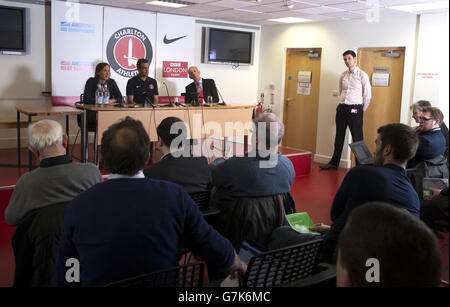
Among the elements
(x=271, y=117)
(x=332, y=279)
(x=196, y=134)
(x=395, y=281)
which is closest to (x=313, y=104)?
(x=196, y=134)

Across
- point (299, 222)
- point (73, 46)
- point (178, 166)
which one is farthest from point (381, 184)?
point (73, 46)

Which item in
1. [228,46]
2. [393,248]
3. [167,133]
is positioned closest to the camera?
[393,248]

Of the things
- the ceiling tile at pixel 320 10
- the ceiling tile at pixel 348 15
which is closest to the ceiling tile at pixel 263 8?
the ceiling tile at pixel 320 10

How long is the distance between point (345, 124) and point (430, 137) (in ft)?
10.3

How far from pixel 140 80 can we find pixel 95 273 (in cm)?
515

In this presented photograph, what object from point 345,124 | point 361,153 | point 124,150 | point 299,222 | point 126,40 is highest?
point 126,40

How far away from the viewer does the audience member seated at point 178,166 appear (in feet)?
8.73

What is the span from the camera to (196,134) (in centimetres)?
621

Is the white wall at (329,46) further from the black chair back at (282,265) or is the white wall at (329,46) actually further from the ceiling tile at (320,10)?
the black chair back at (282,265)

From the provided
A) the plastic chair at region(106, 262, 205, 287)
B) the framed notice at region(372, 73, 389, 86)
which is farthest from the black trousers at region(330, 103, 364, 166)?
the plastic chair at region(106, 262, 205, 287)

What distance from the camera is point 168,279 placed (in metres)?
1.49

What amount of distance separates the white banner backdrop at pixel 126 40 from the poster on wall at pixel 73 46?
15 cm

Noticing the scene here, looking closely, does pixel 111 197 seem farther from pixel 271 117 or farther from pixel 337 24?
pixel 337 24

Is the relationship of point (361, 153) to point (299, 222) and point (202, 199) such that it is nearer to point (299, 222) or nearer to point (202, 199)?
point (299, 222)
